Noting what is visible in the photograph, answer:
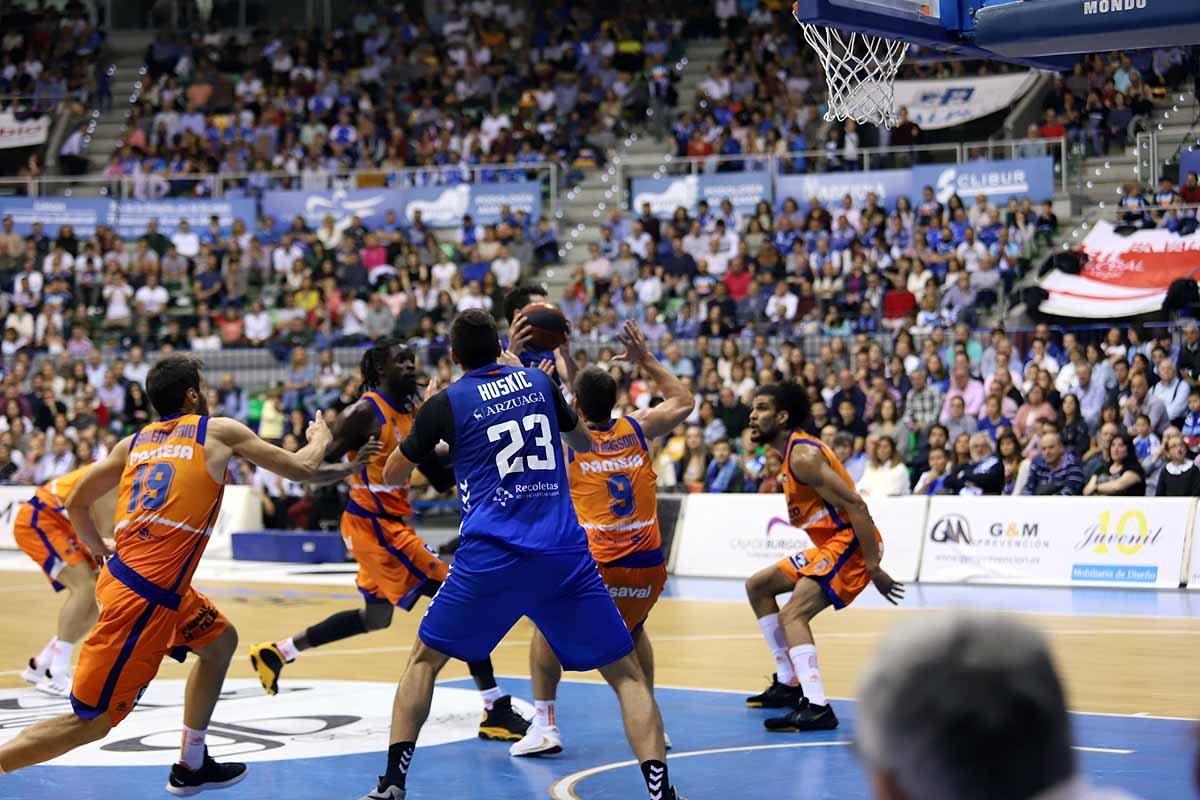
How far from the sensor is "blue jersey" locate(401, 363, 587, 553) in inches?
246

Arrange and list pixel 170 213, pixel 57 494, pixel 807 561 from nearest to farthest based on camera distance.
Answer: pixel 807 561, pixel 57 494, pixel 170 213

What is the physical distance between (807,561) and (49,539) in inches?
210

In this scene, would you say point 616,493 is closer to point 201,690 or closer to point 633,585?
point 633,585

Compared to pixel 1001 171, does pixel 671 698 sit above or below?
below

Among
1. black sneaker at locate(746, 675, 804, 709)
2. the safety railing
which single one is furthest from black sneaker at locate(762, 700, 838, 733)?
the safety railing

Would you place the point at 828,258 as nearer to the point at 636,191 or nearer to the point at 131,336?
the point at 636,191

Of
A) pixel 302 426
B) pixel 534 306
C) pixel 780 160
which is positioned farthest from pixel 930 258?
pixel 534 306

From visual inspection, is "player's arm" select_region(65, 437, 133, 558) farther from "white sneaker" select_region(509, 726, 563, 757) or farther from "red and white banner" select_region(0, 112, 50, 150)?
"red and white banner" select_region(0, 112, 50, 150)

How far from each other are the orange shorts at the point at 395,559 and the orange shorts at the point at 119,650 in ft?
7.25

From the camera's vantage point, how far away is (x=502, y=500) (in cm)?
625

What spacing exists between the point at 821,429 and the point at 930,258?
4311mm

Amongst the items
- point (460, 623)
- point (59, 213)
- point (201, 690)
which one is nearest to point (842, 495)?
point (460, 623)

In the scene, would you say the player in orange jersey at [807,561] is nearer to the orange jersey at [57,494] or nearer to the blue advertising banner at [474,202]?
the orange jersey at [57,494]

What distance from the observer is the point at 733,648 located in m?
11.6
